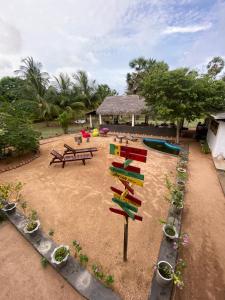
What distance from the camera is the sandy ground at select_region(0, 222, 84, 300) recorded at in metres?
2.42

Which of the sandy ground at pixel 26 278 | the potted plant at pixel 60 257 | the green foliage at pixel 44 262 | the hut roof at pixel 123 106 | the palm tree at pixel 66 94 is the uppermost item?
the palm tree at pixel 66 94

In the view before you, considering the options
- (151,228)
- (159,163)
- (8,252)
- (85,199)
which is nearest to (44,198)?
(85,199)

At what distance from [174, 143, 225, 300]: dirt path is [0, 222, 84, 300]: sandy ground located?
2.02m

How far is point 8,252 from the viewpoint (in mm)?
3146

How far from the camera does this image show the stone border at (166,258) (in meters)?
2.27

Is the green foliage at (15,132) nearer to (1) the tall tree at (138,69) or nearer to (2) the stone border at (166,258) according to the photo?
(2) the stone border at (166,258)

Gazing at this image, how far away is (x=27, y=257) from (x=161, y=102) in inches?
404

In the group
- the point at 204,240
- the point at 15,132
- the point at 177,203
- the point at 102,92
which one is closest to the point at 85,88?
the point at 102,92

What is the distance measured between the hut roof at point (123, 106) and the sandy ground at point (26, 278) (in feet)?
42.7

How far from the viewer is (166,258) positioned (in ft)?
9.32

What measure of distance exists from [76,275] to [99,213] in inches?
64.9

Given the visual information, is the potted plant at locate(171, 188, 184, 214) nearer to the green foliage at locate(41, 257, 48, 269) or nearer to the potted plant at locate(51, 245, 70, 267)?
the potted plant at locate(51, 245, 70, 267)

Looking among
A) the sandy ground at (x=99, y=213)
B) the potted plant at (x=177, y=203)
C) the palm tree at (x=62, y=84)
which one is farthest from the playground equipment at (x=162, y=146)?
the palm tree at (x=62, y=84)

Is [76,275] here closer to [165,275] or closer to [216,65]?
[165,275]
